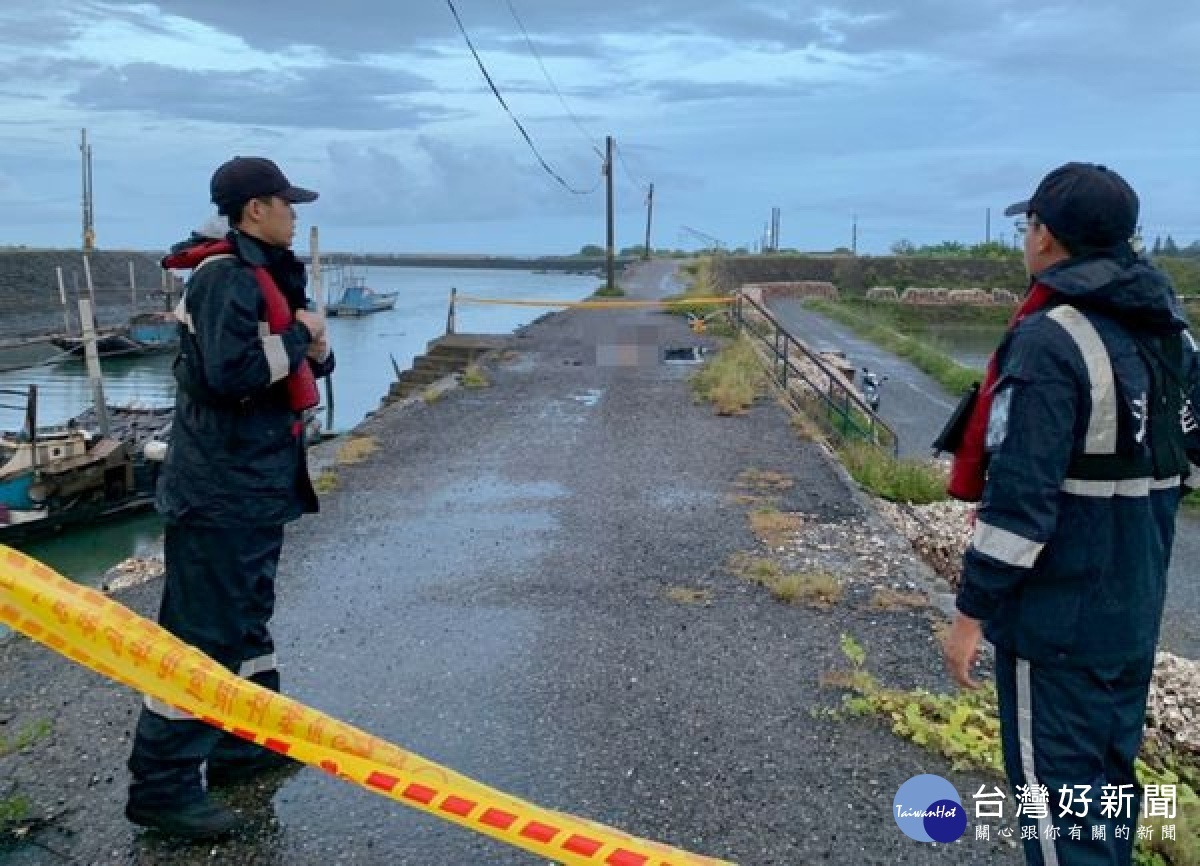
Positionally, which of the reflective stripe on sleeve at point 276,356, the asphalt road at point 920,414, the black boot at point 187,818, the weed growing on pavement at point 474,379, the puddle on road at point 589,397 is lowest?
the asphalt road at point 920,414

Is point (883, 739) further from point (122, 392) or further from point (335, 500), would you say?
point (122, 392)

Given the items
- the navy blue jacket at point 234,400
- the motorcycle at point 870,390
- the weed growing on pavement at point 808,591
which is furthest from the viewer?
the motorcycle at point 870,390

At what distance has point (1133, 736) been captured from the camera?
2670 millimetres

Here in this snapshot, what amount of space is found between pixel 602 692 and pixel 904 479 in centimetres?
616

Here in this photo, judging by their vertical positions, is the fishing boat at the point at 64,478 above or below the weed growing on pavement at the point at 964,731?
below

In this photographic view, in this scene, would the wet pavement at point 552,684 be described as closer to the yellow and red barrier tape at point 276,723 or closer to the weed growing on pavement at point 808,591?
the weed growing on pavement at point 808,591

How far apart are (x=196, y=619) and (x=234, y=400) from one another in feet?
2.37

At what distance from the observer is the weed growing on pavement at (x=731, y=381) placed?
41.9 ft

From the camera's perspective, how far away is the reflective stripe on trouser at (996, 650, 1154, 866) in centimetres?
259

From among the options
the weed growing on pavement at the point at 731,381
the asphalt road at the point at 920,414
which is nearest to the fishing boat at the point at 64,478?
the weed growing on pavement at the point at 731,381

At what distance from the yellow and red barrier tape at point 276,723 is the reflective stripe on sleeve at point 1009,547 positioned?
104 cm

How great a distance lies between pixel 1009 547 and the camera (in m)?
2.49

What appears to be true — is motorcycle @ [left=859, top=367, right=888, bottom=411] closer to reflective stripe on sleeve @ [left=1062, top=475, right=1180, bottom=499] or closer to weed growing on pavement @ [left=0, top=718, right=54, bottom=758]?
weed growing on pavement @ [left=0, top=718, right=54, bottom=758]

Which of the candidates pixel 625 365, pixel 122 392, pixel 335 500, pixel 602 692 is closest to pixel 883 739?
pixel 602 692
